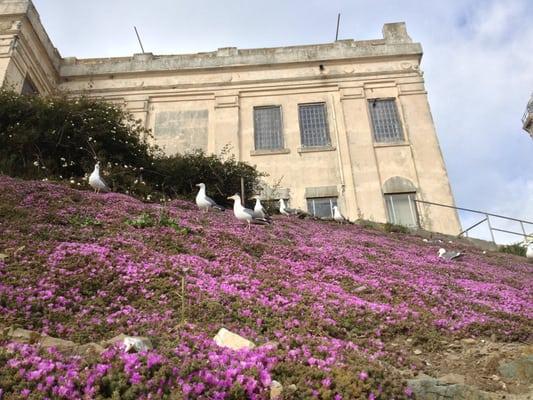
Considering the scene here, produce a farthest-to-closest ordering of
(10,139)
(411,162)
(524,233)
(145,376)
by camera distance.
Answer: (411,162), (524,233), (10,139), (145,376)

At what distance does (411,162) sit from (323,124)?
543 centimetres

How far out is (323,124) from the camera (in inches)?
1064

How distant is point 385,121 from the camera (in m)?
26.9

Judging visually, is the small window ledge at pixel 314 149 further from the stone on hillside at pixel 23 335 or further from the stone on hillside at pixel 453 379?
the stone on hillside at pixel 23 335

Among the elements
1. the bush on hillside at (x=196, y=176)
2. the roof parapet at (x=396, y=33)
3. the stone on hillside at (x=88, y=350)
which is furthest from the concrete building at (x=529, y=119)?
the stone on hillside at (x=88, y=350)

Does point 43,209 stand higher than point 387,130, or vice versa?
point 387,130

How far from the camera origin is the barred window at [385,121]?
26.4 meters

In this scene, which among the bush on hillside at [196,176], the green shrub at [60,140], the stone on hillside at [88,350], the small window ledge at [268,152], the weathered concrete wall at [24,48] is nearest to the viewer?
the stone on hillside at [88,350]

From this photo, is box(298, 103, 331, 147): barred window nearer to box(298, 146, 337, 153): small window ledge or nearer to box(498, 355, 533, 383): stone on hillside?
box(298, 146, 337, 153): small window ledge

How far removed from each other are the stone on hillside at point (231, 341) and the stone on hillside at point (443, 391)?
166cm

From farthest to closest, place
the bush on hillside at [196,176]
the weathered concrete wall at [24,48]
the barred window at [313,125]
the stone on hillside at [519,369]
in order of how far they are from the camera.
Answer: the barred window at [313,125], the weathered concrete wall at [24,48], the bush on hillside at [196,176], the stone on hillside at [519,369]

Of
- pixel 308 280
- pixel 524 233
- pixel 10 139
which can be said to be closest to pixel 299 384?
pixel 308 280

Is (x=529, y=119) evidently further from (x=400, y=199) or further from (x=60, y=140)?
(x=60, y=140)

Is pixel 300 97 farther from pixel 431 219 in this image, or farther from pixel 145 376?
pixel 145 376
